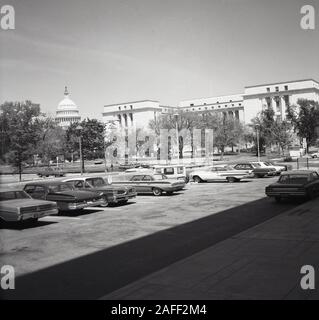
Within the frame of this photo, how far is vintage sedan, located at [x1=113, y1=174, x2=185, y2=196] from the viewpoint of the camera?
22975 millimetres

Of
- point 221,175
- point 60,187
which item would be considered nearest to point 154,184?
point 60,187

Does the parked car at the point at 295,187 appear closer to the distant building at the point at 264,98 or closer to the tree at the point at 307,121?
the tree at the point at 307,121

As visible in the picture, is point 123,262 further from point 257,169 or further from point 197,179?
point 257,169

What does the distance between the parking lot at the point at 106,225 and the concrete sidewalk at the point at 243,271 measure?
2.56 meters

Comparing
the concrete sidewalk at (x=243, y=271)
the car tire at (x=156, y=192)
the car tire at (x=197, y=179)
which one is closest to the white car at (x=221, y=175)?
the car tire at (x=197, y=179)

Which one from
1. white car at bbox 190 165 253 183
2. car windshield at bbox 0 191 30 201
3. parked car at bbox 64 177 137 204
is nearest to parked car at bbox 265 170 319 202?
parked car at bbox 64 177 137 204

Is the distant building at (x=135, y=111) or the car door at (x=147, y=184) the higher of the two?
the distant building at (x=135, y=111)

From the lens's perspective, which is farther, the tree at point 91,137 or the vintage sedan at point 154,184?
the tree at point 91,137

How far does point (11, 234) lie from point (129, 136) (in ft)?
227

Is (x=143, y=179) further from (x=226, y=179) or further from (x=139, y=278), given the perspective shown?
(x=139, y=278)

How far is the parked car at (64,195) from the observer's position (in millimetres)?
16547

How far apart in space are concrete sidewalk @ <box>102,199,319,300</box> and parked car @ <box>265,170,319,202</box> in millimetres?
5771

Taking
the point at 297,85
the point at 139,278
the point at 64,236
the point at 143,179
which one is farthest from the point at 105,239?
the point at 297,85

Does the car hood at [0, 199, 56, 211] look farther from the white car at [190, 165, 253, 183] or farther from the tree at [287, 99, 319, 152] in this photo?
the tree at [287, 99, 319, 152]
